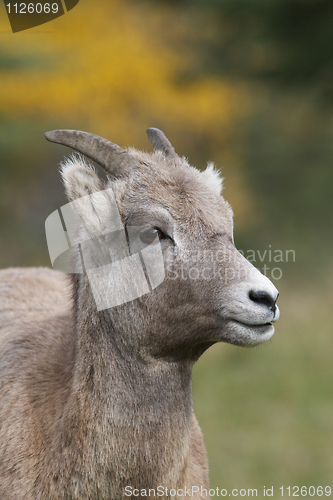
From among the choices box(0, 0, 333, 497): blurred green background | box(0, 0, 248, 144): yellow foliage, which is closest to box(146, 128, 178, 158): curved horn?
box(0, 0, 333, 497): blurred green background

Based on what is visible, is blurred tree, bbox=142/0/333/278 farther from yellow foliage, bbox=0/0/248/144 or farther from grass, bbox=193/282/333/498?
grass, bbox=193/282/333/498

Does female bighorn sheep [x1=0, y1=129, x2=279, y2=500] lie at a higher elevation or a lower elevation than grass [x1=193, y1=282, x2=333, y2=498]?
higher

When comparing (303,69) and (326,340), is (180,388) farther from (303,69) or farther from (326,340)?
(303,69)

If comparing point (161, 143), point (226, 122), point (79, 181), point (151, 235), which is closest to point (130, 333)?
point (151, 235)

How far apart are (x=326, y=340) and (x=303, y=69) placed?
7.91 meters

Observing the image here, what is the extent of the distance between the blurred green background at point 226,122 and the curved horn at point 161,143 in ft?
19.0

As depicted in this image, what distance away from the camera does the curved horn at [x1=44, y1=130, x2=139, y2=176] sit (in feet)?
10.3

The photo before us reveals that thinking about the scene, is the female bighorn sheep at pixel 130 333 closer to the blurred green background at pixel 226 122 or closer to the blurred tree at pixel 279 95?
the blurred green background at pixel 226 122

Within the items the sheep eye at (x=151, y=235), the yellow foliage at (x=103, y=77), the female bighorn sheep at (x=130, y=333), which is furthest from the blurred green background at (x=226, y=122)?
the sheep eye at (x=151, y=235)

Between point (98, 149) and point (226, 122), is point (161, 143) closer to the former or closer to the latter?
point (98, 149)

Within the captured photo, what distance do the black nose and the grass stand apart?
4.31 m

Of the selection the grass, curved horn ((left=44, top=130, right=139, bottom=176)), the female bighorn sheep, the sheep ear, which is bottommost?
the grass

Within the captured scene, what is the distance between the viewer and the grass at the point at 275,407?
274 inches

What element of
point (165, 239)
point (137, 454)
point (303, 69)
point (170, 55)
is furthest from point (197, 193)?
point (303, 69)
